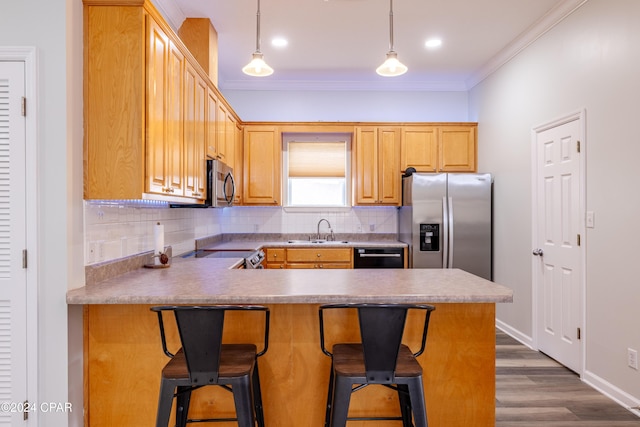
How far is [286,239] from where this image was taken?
5234mm

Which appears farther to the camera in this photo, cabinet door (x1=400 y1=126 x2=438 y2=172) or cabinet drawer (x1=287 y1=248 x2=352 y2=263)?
cabinet door (x1=400 y1=126 x2=438 y2=172)

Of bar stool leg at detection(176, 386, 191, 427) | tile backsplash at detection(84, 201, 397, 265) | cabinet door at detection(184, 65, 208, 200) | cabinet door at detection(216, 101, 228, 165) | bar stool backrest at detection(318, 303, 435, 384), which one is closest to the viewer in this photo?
bar stool backrest at detection(318, 303, 435, 384)

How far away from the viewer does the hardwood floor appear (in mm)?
2445

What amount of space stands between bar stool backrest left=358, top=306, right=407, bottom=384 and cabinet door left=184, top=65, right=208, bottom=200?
1706mm

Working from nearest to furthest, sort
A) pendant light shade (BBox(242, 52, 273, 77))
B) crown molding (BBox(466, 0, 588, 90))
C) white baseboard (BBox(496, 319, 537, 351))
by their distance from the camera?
pendant light shade (BBox(242, 52, 273, 77)), crown molding (BBox(466, 0, 588, 90)), white baseboard (BBox(496, 319, 537, 351))

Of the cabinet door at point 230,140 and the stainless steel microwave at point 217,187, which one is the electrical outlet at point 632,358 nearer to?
the stainless steel microwave at point 217,187

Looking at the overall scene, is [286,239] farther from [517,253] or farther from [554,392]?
[554,392]

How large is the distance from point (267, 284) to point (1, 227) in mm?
1281

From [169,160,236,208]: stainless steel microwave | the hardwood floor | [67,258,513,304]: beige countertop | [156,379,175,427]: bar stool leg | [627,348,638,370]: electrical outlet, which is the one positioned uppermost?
[169,160,236,208]: stainless steel microwave

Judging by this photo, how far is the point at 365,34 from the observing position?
3.82m

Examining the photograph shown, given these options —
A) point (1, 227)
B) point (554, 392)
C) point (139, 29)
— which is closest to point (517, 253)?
point (554, 392)

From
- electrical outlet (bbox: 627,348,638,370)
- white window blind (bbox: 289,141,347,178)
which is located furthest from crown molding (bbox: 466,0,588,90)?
electrical outlet (bbox: 627,348,638,370)

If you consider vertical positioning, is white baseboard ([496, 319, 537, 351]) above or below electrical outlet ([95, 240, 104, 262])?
below

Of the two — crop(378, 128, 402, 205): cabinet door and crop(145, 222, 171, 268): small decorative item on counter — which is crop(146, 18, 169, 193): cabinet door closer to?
crop(145, 222, 171, 268): small decorative item on counter
